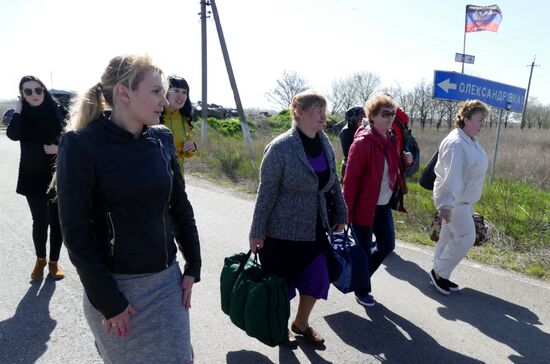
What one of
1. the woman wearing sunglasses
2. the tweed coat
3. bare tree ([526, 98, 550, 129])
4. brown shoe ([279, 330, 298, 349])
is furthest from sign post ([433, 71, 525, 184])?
bare tree ([526, 98, 550, 129])

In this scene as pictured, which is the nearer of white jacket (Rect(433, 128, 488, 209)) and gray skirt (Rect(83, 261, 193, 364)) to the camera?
gray skirt (Rect(83, 261, 193, 364))

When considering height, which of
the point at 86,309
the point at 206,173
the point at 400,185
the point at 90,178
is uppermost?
the point at 90,178

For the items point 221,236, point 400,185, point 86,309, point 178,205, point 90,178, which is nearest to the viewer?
point 90,178

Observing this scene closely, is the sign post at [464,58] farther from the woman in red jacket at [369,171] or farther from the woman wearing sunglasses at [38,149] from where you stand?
the woman wearing sunglasses at [38,149]

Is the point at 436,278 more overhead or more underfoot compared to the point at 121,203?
more underfoot

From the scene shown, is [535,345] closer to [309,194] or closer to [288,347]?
[288,347]

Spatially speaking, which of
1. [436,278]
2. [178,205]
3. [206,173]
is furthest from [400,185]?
[206,173]

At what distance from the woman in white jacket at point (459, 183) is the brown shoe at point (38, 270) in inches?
151

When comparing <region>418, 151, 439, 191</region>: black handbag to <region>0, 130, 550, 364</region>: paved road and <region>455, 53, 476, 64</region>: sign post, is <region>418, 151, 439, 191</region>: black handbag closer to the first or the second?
<region>0, 130, 550, 364</region>: paved road

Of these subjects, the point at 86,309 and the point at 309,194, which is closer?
the point at 86,309

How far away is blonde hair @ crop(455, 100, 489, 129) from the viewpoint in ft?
12.8

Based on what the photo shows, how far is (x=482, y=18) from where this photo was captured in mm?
17734

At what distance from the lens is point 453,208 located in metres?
4.06

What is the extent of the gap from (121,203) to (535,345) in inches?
126
